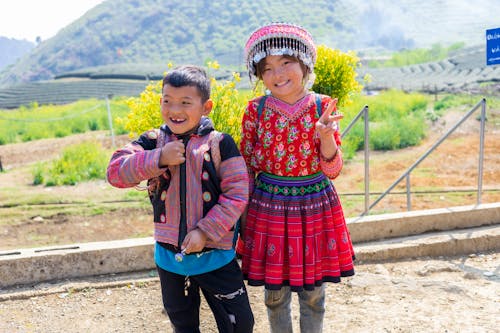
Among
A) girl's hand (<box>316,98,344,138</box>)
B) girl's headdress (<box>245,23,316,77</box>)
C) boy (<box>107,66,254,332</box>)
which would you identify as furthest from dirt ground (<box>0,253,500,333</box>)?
girl's headdress (<box>245,23,316,77</box>)

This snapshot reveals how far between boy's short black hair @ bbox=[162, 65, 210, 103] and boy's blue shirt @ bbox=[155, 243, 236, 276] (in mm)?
604

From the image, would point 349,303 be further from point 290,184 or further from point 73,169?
point 73,169

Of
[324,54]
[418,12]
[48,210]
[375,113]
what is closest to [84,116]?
[375,113]

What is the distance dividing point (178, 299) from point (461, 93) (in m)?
21.5

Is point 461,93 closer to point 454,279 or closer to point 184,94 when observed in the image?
point 454,279

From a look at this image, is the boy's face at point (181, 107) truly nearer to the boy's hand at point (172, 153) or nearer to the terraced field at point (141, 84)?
the boy's hand at point (172, 153)

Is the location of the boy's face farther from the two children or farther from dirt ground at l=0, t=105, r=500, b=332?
dirt ground at l=0, t=105, r=500, b=332

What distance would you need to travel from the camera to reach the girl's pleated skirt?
6.89 ft

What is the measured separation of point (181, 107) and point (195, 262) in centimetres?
60

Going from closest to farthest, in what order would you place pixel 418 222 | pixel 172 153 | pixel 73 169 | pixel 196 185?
pixel 172 153, pixel 196 185, pixel 418 222, pixel 73 169

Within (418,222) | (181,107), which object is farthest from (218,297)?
(418,222)

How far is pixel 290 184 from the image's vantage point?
213 cm

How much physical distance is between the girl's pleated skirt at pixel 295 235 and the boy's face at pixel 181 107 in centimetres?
46

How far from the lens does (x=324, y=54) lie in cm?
404
